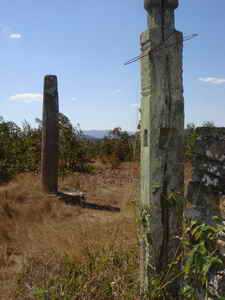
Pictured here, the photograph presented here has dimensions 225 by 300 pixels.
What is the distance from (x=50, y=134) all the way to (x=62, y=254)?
15.4 ft

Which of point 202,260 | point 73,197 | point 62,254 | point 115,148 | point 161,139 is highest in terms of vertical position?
point 115,148

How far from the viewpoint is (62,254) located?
4.26 meters

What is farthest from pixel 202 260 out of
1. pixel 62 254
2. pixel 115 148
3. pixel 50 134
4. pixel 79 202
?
pixel 115 148

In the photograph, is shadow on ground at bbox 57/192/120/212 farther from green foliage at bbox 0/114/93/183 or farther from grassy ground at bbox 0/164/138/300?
green foliage at bbox 0/114/93/183

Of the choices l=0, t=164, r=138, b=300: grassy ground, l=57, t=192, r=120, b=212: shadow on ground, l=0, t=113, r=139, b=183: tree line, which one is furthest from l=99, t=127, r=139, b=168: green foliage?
l=0, t=164, r=138, b=300: grassy ground

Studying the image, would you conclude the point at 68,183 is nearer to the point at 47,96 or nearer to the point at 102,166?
the point at 47,96

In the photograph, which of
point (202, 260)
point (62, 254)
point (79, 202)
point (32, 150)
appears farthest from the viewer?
point (32, 150)

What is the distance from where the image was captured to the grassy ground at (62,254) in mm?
3254

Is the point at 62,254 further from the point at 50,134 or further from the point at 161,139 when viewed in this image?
the point at 50,134

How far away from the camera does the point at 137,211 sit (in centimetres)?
316

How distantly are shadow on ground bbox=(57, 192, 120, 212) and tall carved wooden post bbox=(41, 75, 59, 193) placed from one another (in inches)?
13.8

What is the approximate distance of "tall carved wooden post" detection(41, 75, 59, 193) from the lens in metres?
8.59

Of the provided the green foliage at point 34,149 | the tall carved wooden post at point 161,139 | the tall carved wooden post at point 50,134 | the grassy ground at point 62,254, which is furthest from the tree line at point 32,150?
the tall carved wooden post at point 161,139

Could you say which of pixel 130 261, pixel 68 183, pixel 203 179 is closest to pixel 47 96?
pixel 68 183
